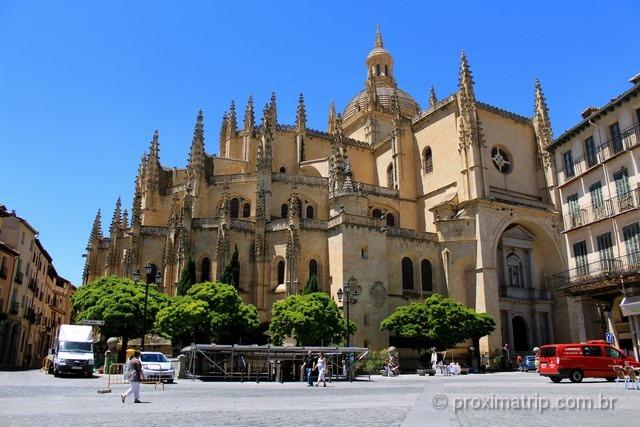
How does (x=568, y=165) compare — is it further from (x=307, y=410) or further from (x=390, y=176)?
(x=307, y=410)

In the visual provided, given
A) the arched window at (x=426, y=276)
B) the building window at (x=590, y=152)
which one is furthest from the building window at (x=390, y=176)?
the building window at (x=590, y=152)

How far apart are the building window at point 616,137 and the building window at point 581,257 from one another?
4557 millimetres

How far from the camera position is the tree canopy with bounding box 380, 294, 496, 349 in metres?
32.8

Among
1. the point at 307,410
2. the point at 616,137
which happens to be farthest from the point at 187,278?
the point at 616,137

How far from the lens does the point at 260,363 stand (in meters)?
24.1

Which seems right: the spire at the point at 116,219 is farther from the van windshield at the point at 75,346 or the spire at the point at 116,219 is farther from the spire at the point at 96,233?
the van windshield at the point at 75,346

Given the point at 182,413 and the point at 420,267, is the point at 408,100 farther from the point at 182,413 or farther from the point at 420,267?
the point at 182,413

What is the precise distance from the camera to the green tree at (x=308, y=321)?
29659mm

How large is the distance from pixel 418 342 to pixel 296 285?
28.1ft

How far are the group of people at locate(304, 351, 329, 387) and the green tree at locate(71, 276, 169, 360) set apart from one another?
468 inches

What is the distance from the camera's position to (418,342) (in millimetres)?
33938

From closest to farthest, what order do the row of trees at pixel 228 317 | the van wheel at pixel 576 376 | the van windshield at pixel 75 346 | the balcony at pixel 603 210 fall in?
the van wheel at pixel 576 376, the balcony at pixel 603 210, the van windshield at pixel 75 346, the row of trees at pixel 228 317

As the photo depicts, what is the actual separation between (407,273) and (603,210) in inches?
678

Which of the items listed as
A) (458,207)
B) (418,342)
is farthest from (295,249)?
(458,207)
